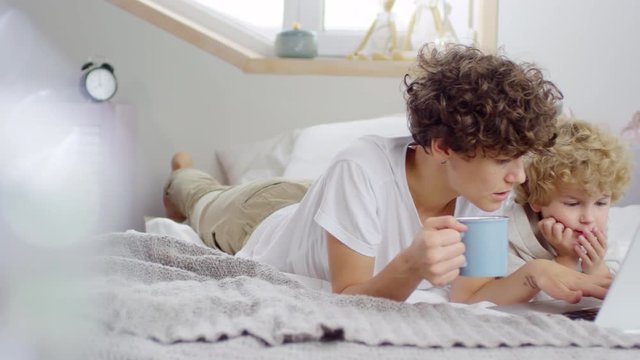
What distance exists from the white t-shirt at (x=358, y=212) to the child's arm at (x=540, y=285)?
0.15 m

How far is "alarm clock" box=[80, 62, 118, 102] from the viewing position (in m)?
3.17

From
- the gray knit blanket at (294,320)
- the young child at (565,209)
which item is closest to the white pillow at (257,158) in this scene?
the young child at (565,209)

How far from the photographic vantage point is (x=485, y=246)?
1.20 m

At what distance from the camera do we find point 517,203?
1.79 m

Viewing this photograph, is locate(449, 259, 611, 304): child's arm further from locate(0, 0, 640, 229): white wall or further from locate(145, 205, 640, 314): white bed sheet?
locate(0, 0, 640, 229): white wall

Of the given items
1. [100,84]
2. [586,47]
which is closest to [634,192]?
[586,47]

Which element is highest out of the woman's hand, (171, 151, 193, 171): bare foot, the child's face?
the woman's hand

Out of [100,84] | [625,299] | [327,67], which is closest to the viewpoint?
[625,299]

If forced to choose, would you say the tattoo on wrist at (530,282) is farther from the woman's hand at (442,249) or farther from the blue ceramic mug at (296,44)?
the blue ceramic mug at (296,44)

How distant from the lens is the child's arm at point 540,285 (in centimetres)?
148

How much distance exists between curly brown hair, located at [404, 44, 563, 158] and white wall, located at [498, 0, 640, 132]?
1.58m

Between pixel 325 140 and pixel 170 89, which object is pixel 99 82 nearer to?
pixel 170 89

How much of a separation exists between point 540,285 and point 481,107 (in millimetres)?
311

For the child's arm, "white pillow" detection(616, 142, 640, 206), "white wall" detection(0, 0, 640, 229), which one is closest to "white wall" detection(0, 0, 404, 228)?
"white wall" detection(0, 0, 640, 229)
